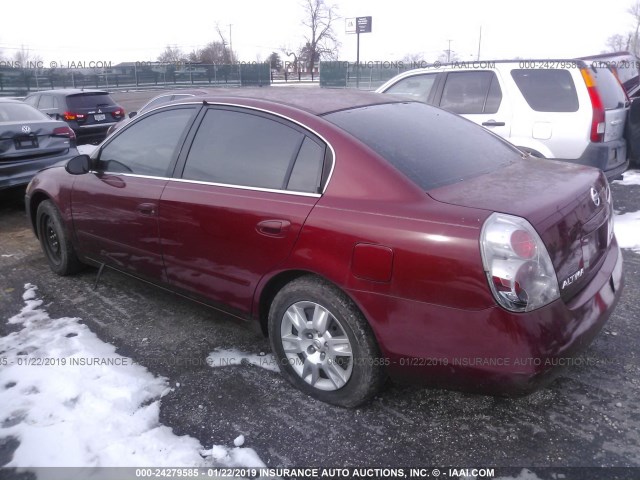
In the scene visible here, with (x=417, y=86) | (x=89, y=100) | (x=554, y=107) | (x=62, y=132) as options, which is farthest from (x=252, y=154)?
(x=89, y=100)

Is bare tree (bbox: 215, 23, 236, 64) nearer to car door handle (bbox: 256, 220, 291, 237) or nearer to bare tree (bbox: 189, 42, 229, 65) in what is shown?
bare tree (bbox: 189, 42, 229, 65)

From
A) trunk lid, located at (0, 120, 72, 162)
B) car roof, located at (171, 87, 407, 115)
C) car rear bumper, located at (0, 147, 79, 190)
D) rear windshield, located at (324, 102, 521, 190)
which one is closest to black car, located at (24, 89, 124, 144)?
trunk lid, located at (0, 120, 72, 162)

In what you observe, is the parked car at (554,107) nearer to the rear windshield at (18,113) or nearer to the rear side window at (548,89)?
the rear side window at (548,89)

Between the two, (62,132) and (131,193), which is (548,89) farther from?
(62,132)

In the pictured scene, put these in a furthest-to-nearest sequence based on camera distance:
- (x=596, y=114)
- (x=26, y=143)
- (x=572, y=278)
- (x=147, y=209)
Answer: (x=26, y=143), (x=596, y=114), (x=147, y=209), (x=572, y=278)

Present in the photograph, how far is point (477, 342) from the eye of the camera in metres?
2.11

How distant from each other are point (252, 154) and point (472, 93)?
415 cm

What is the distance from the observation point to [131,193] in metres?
3.48

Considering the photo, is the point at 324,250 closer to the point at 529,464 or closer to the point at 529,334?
the point at 529,334

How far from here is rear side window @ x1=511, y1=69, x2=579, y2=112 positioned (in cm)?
549

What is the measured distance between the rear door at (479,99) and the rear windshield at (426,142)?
271cm

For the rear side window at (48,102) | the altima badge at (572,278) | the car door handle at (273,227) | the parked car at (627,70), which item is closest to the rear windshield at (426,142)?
the car door handle at (273,227)

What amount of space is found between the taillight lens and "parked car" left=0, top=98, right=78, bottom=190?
21.0ft

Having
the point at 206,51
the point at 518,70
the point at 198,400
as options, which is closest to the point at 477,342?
the point at 198,400
